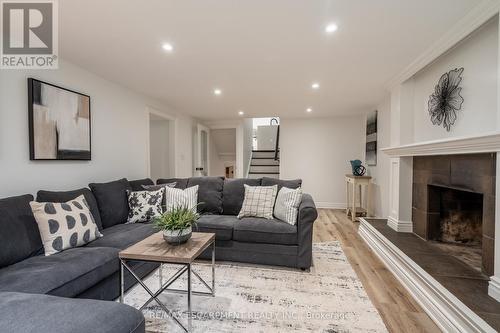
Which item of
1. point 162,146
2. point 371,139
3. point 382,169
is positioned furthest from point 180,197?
point 371,139

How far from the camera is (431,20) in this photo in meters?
1.96

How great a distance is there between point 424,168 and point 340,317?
2173 mm

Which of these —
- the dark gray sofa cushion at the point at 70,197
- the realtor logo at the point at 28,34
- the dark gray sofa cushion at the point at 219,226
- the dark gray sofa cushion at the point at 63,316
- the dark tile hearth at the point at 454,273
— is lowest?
the dark tile hearth at the point at 454,273

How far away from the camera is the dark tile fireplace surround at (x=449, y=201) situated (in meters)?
2.23

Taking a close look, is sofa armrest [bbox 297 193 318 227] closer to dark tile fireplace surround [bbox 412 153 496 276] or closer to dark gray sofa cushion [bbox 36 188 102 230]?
dark tile fireplace surround [bbox 412 153 496 276]

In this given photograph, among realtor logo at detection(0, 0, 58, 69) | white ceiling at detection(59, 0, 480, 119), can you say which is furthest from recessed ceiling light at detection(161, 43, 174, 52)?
realtor logo at detection(0, 0, 58, 69)

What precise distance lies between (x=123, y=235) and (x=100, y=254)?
1.54 ft

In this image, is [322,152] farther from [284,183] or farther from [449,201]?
[449,201]

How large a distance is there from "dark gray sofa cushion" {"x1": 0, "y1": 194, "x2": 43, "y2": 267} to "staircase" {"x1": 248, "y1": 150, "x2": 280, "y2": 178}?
594 cm

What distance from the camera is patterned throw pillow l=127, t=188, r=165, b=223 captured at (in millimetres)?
2873

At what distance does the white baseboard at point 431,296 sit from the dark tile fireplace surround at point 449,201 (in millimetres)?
622

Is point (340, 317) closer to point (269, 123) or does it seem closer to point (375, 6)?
point (375, 6)

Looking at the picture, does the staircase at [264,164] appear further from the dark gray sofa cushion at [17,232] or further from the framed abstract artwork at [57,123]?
the dark gray sofa cushion at [17,232]

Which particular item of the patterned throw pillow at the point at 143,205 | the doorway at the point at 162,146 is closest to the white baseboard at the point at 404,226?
the patterned throw pillow at the point at 143,205
